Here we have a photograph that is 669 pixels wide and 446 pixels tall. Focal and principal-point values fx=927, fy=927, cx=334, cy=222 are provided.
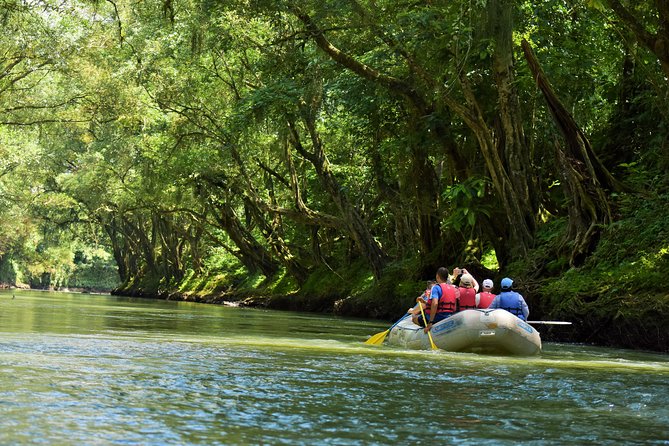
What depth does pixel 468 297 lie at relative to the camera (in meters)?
15.2

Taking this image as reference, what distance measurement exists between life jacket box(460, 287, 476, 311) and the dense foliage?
3.02m

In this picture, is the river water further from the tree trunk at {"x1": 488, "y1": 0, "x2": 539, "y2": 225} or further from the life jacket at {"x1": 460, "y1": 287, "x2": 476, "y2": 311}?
the tree trunk at {"x1": 488, "y1": 0, "x2": 539, "y2": 225}

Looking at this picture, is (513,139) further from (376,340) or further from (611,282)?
(376,340)

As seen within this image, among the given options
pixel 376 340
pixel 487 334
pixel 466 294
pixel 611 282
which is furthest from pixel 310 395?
pixel 611 282

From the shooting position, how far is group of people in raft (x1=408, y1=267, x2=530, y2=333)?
14594mm

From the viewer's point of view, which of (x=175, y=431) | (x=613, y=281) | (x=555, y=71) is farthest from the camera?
(x=555, y=71)

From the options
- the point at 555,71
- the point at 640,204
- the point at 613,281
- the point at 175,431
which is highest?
the point at 555,71

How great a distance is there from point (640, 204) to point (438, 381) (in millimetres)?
9854

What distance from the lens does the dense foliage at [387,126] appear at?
18.2 meters

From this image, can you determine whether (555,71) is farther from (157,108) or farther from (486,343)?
(157,108)

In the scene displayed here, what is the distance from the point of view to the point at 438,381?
9.81 meters

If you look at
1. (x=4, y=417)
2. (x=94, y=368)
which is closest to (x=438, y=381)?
(x=94, y=368)

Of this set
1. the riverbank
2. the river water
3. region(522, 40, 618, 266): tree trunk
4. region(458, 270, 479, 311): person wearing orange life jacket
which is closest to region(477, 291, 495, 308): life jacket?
region(458, 270, 479, 311): person wearing orange life jacket

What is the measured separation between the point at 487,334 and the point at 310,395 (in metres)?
5.58
